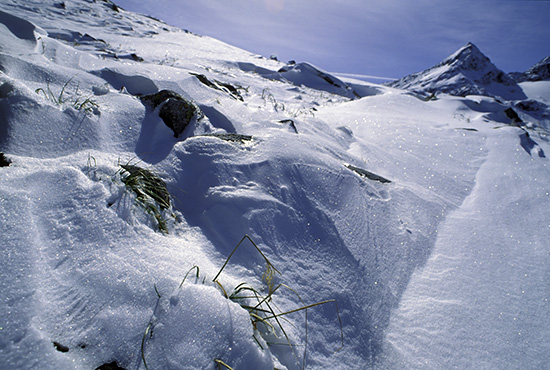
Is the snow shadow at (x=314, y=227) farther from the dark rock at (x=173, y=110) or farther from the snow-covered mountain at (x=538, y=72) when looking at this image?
the snow-covered mountain at (x=538, y=72)

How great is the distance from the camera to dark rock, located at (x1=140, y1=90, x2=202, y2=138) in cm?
184

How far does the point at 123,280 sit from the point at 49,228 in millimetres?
319

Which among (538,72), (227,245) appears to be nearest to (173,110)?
(227,245)

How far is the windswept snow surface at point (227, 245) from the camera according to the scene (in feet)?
2.45

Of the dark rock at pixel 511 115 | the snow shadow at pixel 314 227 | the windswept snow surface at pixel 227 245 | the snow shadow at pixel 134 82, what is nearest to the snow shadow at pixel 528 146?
the windswept snow surface at pixel 227 245

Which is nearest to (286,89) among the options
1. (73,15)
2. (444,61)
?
(73,15)

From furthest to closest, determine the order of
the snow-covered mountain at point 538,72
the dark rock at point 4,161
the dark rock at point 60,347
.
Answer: the snow-covered mountain at point 538,72 → the dark rock at point 4,161 → the dark rock at point 60,347

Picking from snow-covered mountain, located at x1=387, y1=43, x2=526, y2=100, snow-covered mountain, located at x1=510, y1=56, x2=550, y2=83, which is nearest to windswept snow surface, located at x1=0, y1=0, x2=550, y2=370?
snow-covered mountain, located at x1=387, y1=43, x2=526, y2=100

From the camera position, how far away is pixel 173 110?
6.11ft

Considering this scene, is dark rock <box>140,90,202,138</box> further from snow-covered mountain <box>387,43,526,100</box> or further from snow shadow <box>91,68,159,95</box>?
snow-covered mountain <box>387,43,526,100</box>

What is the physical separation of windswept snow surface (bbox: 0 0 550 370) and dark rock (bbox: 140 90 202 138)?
0.26ft

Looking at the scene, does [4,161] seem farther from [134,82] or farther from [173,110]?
[134,82]

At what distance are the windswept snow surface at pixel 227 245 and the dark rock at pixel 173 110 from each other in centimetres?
8

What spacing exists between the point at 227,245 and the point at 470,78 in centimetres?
→ 1722
